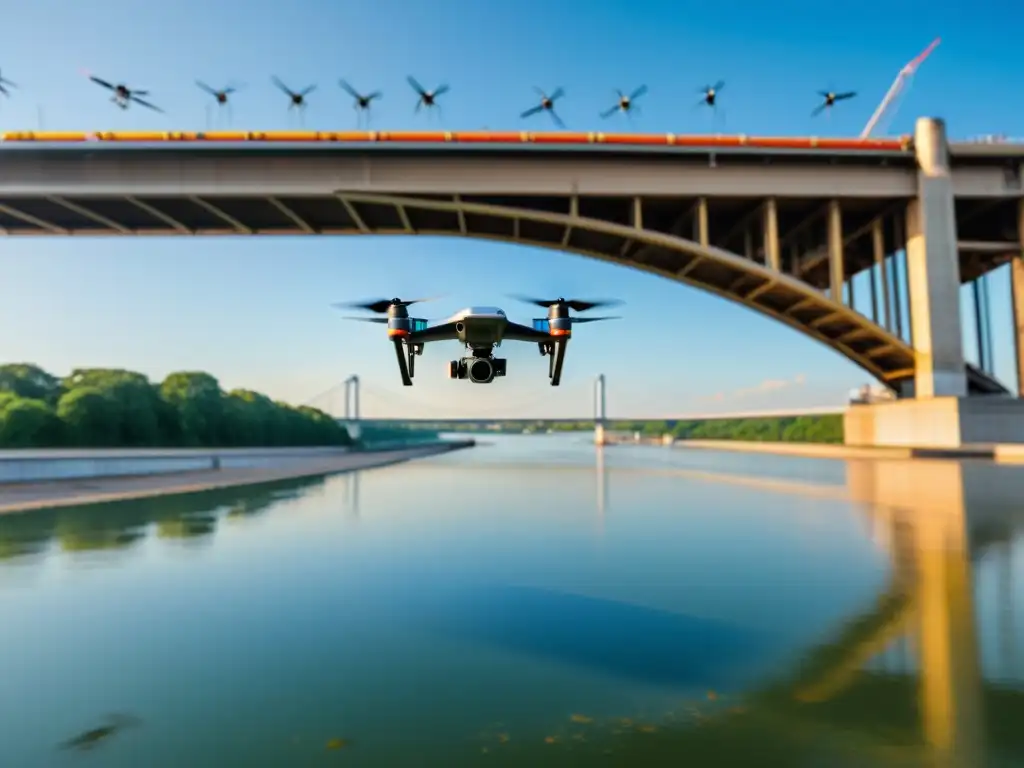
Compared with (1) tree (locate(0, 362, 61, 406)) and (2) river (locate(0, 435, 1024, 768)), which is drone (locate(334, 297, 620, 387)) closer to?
(2) river (locate(0, 435, 1024, 768))

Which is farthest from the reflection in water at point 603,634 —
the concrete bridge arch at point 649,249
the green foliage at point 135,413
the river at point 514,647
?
the green foliage at point 135,413

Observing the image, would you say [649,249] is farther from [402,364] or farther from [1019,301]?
[402,364]

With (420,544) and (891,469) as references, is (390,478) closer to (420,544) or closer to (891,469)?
(420,544)

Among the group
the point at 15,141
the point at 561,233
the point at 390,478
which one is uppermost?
the point at 15,141

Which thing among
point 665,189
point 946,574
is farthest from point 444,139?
point 946,574

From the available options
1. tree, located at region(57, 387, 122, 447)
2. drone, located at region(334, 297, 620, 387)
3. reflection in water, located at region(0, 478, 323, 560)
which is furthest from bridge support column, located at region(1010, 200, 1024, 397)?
tree, located at region(57, 387, 122, 447)

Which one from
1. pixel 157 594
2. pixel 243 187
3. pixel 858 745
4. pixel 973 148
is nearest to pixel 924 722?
pixel 858 745
